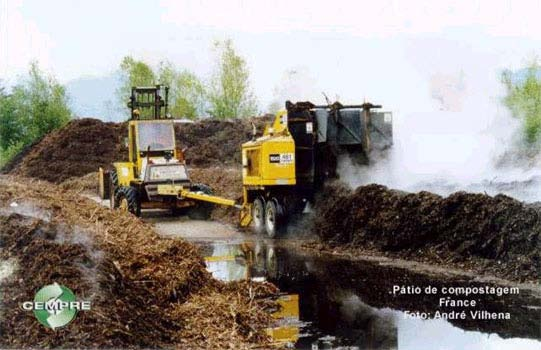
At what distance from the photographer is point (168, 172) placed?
17688 millimetres

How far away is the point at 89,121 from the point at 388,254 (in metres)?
24.6

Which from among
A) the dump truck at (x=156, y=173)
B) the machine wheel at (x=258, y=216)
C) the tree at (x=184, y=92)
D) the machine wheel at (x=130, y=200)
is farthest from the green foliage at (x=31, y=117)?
the machine wheel at (x=258, y=216)

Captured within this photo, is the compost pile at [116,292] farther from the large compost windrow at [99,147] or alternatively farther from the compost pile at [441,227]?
the large compost windrow at [99,147]

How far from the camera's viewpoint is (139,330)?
6816 millimetres

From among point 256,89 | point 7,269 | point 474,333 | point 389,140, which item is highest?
point 256,89

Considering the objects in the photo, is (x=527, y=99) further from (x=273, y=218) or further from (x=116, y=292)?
(x=116, y=292)

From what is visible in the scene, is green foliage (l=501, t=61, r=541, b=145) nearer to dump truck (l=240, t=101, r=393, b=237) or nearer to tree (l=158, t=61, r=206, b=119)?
dump truck (l=240, t=101, r=393, b=237)

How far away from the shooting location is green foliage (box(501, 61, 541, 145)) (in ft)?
66.6

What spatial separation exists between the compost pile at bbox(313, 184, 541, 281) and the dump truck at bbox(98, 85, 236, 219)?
165 inches

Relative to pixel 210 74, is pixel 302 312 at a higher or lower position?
lower

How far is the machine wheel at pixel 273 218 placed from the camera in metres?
14.7

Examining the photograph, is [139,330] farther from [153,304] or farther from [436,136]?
[436,136]

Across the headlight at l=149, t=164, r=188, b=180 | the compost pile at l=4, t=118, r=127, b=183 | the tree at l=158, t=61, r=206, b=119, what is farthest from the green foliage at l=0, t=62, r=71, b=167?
the headlight at l=149, t=164, r=188, b=180

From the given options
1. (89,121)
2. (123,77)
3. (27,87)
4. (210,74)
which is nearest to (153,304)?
(210,74)
